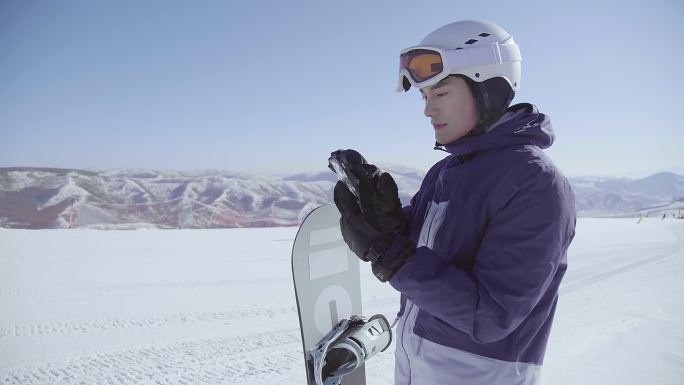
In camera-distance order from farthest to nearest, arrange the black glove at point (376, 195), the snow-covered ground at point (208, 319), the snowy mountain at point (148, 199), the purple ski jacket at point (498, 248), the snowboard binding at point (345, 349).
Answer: the snowy mountain at point (148, 199) < the snow-covered ground at point (208, 319) < the snowboard binding at point (345, 349) < the black glove at point (376, 195) < the purple ski jacket at point (498, 248)

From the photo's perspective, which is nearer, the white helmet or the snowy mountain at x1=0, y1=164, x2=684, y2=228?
the white helmet

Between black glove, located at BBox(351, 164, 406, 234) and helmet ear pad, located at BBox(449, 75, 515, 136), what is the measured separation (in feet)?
1.16

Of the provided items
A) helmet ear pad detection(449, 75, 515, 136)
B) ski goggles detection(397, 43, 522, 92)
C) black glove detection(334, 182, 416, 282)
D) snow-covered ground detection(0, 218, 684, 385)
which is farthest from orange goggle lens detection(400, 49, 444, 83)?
snow-covered ground detection(0, 218, 684, 385)

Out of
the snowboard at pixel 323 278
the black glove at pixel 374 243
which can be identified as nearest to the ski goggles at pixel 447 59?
the black glove at pixel 374 243

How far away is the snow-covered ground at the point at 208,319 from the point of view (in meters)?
3.79

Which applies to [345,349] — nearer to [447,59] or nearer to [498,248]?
[498,248]

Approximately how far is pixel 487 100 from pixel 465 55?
18 centimetres

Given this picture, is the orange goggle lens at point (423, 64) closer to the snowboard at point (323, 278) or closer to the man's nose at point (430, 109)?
the man's nose at point (430, 109)

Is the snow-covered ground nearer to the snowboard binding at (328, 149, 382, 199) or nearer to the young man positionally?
the young man

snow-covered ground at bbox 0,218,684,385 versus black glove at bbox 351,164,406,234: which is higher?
black glove at bbox 351,164,406,234

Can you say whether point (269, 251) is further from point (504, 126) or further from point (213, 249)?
point (504, 126)

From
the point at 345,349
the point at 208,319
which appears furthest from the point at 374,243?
the point at 208,319

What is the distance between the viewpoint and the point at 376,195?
59.7 inches

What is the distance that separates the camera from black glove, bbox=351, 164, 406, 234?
4.76 ft
